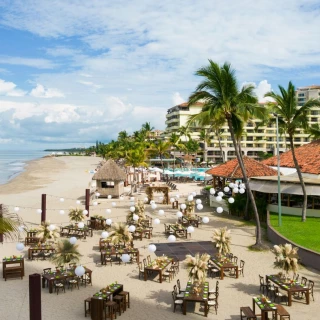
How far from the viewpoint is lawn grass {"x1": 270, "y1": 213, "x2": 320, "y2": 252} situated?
20.1m

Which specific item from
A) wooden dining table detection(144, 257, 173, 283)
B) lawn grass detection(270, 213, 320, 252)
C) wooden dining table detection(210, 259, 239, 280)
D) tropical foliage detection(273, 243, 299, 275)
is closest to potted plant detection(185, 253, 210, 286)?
wooden dining table detection(144, 257, 173, 283)

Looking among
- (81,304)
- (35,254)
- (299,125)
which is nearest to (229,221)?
(299,125)

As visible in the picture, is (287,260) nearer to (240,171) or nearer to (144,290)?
(144,290)

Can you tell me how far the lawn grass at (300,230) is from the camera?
20.1 meters

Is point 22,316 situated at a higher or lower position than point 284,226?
lower

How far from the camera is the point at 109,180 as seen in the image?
4038cm

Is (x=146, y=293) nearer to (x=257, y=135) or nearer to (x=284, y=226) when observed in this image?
(x=284, y=226)

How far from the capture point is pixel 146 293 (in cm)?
1508

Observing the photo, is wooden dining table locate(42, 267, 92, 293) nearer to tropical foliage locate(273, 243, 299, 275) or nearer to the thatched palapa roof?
tropical foliage locate(273, 243, 299, 275)

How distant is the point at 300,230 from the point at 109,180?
22502 millimetres

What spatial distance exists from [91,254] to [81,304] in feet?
21.5

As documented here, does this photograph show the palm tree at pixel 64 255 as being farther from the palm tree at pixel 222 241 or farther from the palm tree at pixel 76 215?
the palm tree at pixel 76 215

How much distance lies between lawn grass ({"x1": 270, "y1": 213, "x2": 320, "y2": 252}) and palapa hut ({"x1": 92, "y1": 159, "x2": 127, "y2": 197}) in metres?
18.3

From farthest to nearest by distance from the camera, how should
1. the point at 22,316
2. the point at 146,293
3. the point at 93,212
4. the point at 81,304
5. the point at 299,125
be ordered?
the point at 93,212 < the point at 299,125 < the point at 146,293 < the point at 81,304 < the point at 22,316
